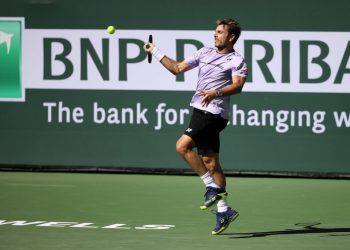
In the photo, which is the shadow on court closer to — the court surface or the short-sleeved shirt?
the court surface

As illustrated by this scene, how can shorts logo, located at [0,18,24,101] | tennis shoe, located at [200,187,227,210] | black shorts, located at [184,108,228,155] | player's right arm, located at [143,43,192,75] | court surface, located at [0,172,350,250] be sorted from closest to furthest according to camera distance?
court surface, located at [0,172,350,250] < tennis shoe, located at [200,187,227,210] < black shorts, located at [184,108,228,155] < player's right arm, located at [143,43,192,75] < shorts logo, located at [0,18,24,101]

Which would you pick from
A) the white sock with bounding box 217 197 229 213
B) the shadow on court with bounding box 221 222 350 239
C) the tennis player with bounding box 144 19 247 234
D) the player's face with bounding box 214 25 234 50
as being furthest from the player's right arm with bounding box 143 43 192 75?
the shadow on court with bounding box 221 222 350 239

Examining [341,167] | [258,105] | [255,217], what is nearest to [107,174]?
[258,105]

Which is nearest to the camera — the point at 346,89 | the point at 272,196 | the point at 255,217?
the point at 255,217

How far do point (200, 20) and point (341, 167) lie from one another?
2382 mm

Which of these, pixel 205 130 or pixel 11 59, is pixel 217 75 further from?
pixel 11 59

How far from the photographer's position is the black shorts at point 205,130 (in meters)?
7.66

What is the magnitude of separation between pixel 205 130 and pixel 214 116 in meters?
0.13

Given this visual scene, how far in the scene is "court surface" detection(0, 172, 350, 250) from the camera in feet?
23.5

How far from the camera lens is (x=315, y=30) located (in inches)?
450

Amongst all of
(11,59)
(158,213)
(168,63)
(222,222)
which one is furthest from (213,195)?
(11,59)

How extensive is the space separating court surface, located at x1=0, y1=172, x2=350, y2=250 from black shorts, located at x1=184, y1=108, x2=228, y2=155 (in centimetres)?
66

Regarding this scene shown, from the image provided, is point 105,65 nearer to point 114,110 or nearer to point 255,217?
point 114,110

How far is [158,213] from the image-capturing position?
28.6ft
